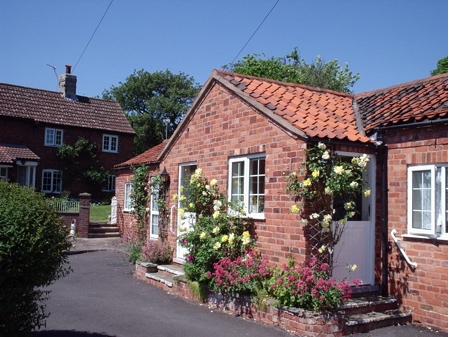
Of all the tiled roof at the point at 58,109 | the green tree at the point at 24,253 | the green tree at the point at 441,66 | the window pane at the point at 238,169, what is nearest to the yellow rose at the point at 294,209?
the window pane at the point at 238,169

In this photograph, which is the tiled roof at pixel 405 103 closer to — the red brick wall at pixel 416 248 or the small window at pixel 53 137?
the red brick wall at pixel 416 248

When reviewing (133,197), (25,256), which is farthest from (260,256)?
(133,197)

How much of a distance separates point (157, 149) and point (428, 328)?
1400cm

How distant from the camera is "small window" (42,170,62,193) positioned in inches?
1224

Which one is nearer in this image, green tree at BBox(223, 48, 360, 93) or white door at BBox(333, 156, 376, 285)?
white door at BBox(333, 156, 376, 285)

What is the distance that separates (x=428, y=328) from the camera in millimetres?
7566

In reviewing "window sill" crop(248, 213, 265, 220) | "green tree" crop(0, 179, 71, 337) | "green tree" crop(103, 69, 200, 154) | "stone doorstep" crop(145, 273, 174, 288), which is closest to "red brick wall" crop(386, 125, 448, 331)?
"window sill" crop(248, 213, 265, 220)

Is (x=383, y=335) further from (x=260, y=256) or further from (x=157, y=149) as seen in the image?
(x=157, y=149)

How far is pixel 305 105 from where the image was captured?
9.91 meters

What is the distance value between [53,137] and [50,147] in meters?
0.72

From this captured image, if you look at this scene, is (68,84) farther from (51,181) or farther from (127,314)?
(127,314)

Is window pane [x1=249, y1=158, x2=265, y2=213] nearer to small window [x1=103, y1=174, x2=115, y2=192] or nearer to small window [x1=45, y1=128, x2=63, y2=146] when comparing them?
small window [x1=45, y1=128, x2=63, y2=146]

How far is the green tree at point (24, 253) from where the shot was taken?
5016 millimetres

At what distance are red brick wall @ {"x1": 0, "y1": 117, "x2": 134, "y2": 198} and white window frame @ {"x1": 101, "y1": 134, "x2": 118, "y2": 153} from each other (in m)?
0.28
